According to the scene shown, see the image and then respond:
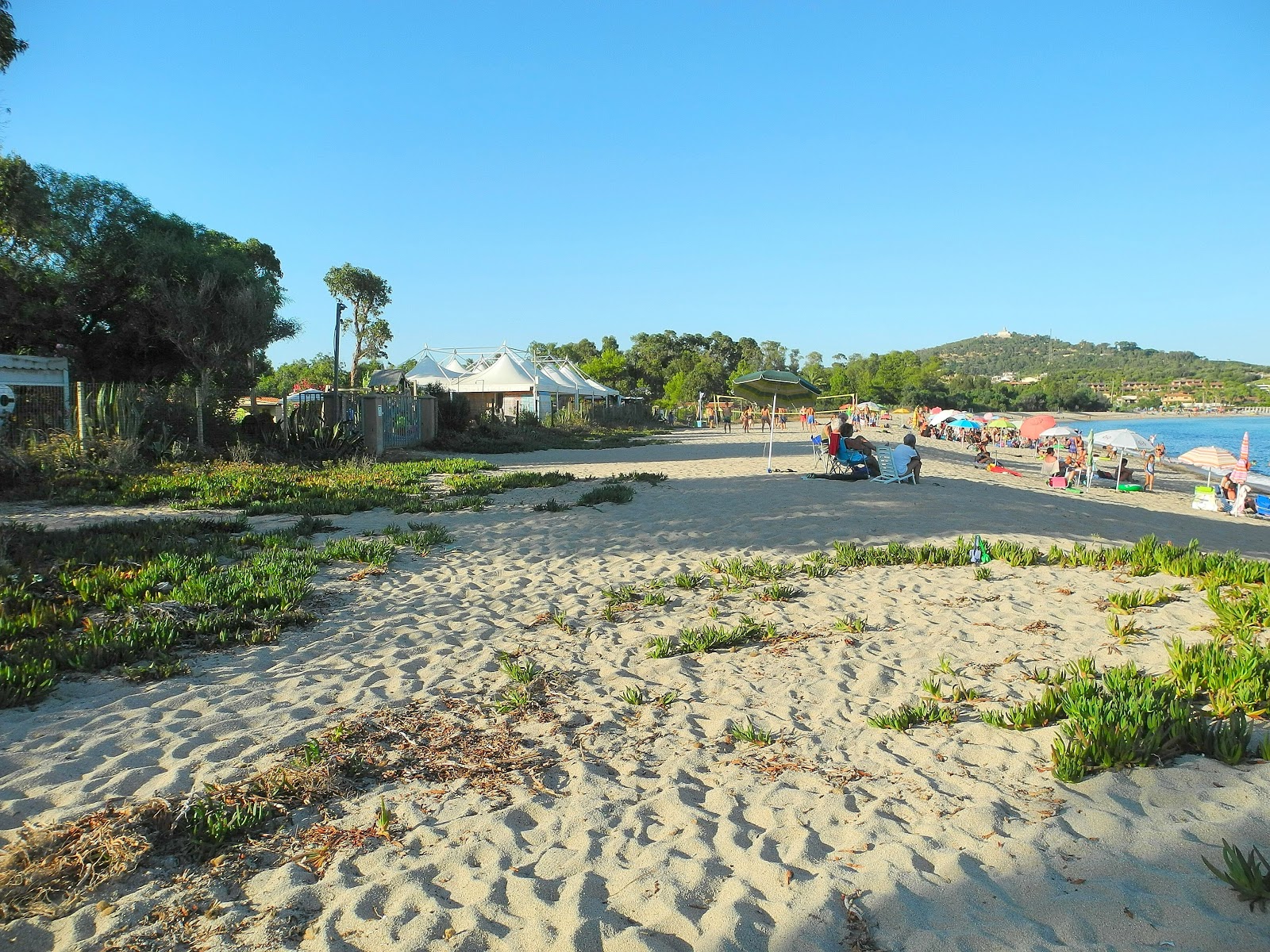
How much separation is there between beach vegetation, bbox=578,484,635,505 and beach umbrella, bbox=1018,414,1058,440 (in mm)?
27585

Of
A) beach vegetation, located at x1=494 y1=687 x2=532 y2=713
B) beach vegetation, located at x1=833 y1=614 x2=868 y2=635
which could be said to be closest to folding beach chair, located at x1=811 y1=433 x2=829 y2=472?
beach vegetation, located at x1=833 y1=614 x2=868 y2=635

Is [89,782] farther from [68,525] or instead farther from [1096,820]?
[68,525]

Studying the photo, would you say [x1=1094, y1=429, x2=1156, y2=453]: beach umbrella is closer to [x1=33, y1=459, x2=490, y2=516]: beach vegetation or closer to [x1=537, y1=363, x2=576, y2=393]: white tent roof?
[x1=33, y1=459, x2=490, y2=516]: beach vegetation

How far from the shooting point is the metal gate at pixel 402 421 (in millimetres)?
19875

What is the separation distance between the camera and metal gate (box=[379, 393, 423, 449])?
1988cm

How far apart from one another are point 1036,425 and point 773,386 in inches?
848

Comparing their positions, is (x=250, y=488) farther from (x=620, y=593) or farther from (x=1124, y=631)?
(x=1124, y=631)

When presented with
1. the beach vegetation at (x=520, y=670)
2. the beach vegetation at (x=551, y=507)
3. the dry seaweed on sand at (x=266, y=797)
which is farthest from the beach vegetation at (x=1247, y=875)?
the beach vegetation at (x=551, y=507)

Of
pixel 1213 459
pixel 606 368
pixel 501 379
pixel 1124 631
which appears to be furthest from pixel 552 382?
pixel 1124 631

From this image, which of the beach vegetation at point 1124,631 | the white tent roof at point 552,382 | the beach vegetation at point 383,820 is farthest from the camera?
the white tent roof at point 552,382

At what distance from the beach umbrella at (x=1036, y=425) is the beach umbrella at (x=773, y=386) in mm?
19300

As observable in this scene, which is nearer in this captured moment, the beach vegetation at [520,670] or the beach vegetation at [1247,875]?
the beach vegetation at [1247,875]

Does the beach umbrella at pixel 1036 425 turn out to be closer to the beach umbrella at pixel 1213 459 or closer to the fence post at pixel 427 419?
the beach umbrella at pixel 1213 459

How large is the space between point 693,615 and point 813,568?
1.86 m
